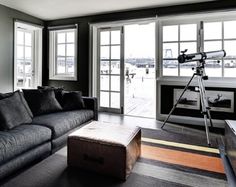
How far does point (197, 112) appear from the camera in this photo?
12.6 feet

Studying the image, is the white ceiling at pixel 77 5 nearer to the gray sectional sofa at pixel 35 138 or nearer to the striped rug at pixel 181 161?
the gray sectional sofa at pixel 35 138

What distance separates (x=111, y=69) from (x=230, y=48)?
256cm

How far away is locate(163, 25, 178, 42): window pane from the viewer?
3.97 metres

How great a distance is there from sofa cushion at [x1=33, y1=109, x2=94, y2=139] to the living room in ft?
0.05

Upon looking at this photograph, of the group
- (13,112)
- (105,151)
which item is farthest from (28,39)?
(105,151)

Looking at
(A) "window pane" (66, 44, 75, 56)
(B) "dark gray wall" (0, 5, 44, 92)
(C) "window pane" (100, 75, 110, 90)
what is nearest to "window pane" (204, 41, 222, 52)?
(C) "window pane" (100, 75, 110, 90)

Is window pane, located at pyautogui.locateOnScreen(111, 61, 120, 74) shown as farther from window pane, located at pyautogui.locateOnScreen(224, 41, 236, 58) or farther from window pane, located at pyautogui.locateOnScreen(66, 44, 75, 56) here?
window pane, located at pyautogui.locateOnScreen(224, 41, 236, 58)

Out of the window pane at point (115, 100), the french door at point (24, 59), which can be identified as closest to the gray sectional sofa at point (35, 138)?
the window pane at point (115, 100)

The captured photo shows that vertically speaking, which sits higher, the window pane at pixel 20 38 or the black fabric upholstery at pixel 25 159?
the window pane at pixel 20 38

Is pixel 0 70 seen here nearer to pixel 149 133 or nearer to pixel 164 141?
pixel 149 133

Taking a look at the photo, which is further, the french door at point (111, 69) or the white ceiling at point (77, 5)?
the french door at point (111, 69)

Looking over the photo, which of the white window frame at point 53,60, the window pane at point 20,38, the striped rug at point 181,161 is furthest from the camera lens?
the white window frame at point 53,60

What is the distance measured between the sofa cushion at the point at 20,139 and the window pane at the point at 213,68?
10.4ft

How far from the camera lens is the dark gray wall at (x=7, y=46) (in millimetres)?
3961
